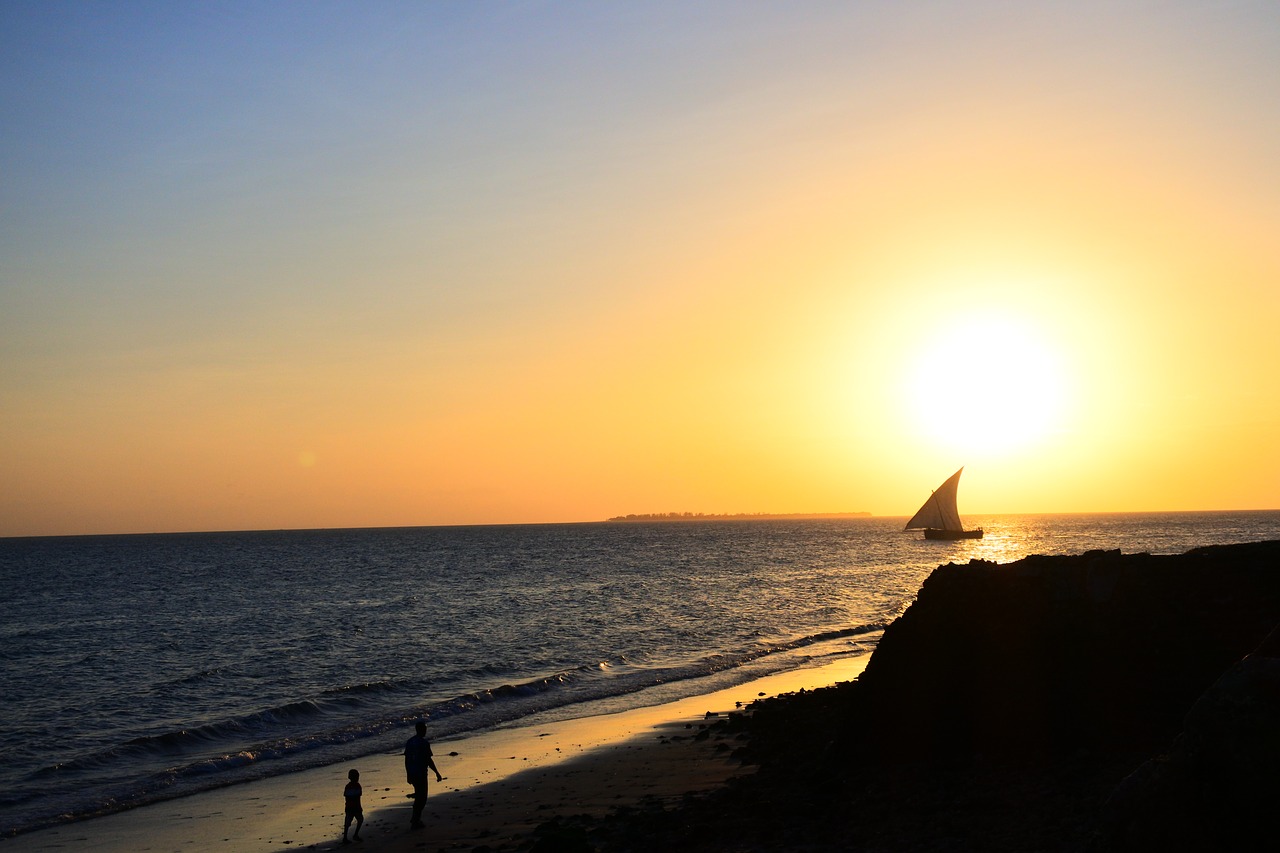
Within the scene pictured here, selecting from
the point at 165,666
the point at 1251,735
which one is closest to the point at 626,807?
the point at 1251,735

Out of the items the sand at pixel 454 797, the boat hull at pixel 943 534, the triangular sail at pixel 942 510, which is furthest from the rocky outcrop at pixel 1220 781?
the boat hull at pixel 943 534

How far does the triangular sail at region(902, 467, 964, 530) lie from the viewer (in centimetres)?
13325

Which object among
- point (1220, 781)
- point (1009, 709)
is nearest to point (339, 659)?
point (1009, 709)

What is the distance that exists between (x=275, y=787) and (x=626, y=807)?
9215 millimetres

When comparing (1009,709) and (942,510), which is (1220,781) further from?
(942,510)

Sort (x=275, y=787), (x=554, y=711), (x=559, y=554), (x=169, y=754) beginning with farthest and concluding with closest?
(x=559, y=554) → (x=554, y=711) → (x=169, y=754) → (x=275, y=787)

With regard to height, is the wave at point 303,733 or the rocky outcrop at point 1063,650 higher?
the rocky outcrop at point 1063,650

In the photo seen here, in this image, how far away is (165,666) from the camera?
39844mm

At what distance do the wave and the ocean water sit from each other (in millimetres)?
83

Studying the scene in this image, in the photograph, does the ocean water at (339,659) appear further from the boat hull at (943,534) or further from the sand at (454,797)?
the boat hull at (943,534)

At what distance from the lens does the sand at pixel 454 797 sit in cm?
1634

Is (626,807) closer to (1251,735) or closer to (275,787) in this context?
(275,787)

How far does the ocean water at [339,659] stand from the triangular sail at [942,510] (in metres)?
50.8

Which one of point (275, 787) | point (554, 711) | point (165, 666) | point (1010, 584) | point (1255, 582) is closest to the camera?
point (1255, 582)
